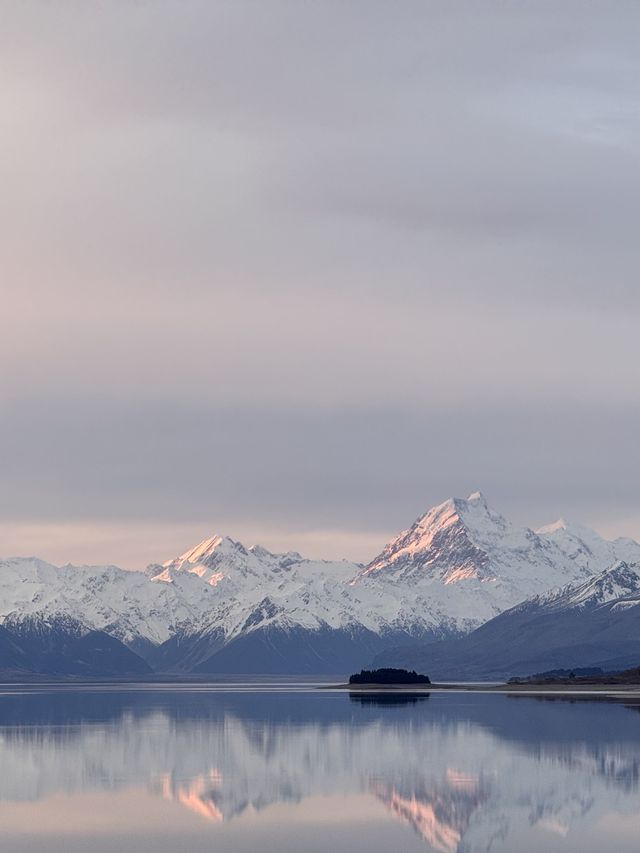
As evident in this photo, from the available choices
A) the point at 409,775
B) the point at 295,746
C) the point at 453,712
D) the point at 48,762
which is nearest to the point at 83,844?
the point at 409,775

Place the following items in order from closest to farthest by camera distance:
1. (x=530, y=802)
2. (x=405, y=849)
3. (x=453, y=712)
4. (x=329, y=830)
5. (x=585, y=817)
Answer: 1. (x=405, y=849)
2. (x=329, y=830)
3. (x=585, y=817)
4. (x=530, y=802)
5. (x=453, y=712)

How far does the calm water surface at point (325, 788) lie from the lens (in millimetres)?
80312

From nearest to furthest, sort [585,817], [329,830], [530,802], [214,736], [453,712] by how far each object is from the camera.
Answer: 1. [329,830]
2. [585,817]
3. [530,802]
4. [214,736]
5. [453,712]

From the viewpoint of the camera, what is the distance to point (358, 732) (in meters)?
156

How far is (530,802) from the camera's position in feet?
311

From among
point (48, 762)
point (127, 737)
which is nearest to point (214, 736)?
point (127, 737)

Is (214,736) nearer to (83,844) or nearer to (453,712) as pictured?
(453,712)

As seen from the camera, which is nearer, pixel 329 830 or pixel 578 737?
pixel 329 830

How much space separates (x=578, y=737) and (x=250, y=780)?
41465 mm

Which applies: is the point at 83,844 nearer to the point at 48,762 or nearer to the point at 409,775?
the point at 409,775

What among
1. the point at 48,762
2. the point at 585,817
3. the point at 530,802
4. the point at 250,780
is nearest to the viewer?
the point at 585,817

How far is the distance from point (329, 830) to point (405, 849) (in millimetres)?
7244

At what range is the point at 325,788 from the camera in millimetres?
103438

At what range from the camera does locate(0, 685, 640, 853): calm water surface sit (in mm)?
80312
